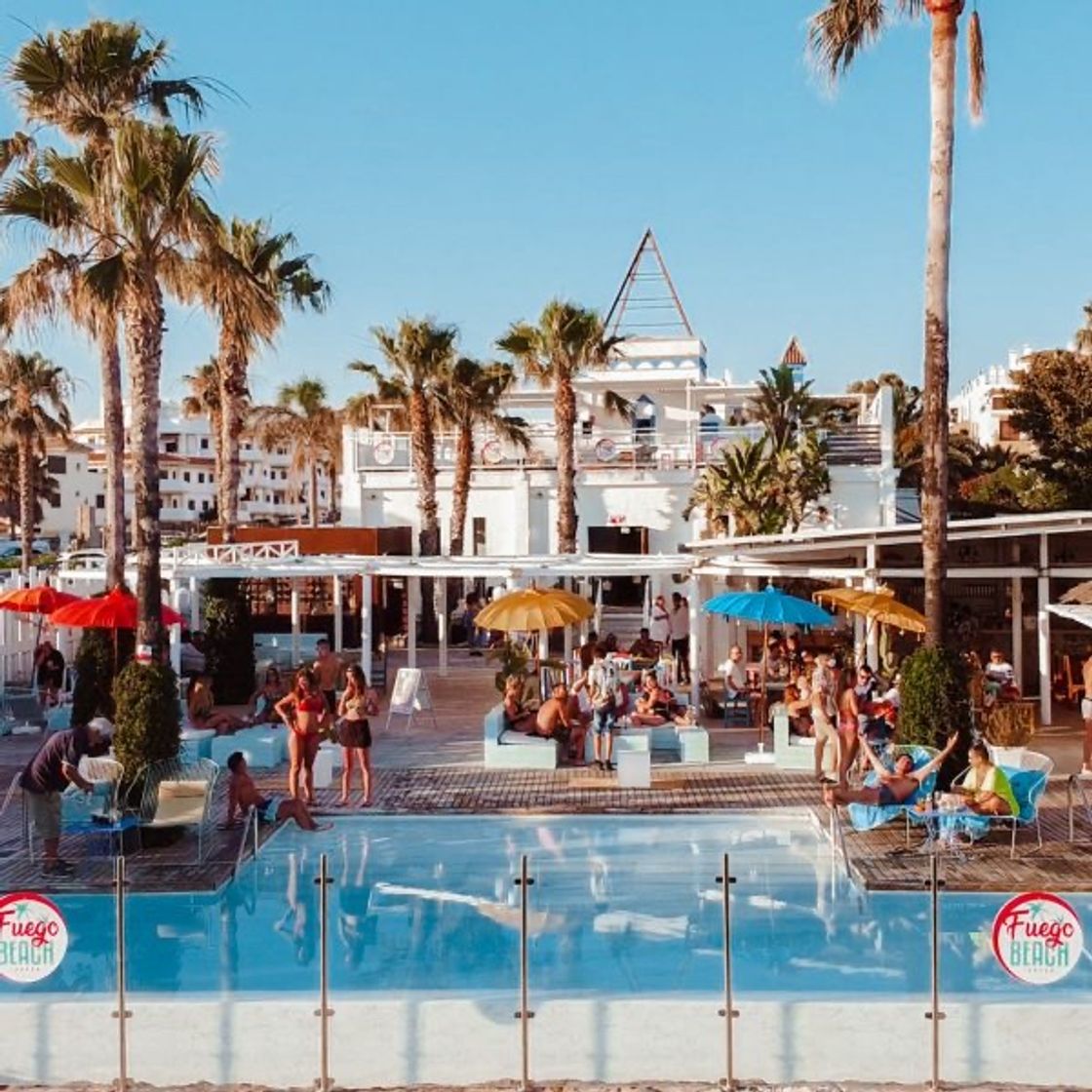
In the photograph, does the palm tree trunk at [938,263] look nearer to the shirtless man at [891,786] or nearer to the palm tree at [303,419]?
the shirtless man at [891,786]

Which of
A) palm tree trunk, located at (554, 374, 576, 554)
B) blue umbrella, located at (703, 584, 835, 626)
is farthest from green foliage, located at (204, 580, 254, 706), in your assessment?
palm tree trunk, located at (554, 374, 576, 554)

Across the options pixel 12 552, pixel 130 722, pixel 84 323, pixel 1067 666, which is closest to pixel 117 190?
pixel 84 323

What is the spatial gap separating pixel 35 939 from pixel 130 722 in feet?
15.5

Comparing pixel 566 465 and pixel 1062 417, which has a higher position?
pixel 1062 417

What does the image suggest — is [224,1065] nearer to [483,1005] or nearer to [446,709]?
[483,1005]

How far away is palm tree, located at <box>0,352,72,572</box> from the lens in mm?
46438

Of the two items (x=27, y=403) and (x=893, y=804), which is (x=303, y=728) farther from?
(x=27, y=403)

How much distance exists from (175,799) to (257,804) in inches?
28.7

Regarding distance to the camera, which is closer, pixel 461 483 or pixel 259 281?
pixel 259 281

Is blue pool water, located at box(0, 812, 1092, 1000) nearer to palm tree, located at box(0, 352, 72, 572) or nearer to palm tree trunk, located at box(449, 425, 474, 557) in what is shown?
palm tree trunk, located at box(449, 425, 474, 557)

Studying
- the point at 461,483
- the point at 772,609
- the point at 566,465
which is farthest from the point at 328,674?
the point at 461,483

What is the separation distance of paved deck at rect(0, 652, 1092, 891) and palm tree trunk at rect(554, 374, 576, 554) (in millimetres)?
9804

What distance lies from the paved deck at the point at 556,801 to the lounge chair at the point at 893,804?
224mm

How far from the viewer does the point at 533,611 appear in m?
15.9
